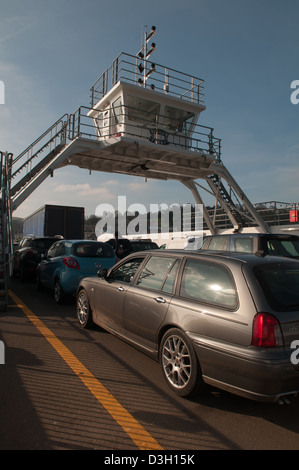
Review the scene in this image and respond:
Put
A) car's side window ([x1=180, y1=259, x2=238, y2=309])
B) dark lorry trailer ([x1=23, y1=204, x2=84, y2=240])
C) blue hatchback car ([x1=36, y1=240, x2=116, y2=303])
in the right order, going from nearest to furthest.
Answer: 1. car's side window ([x1=180, y1=259, x2=238, y2=309])
2. blue hatchback car ([x1=36, y1=240, x2=116, y2=303])
3. dark lorry trailer ([x1=23, y1=204, x2=84, y2=240])

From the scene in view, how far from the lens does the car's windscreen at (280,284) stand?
3.00 meters

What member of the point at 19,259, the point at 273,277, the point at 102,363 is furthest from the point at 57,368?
the point at 19,259

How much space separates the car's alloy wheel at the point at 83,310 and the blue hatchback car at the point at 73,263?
4.64 ft

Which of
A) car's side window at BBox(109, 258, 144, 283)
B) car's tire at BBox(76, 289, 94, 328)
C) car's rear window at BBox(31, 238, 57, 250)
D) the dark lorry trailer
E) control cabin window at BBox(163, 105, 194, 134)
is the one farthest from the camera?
control cabin window at BBox(163, 105, 194, 134)

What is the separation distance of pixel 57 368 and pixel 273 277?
266cm

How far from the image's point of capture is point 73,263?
7.48 metres

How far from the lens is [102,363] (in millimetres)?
4203

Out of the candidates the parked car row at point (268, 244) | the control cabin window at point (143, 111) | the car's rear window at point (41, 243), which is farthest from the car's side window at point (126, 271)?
the control cabin window at point (143, 111)

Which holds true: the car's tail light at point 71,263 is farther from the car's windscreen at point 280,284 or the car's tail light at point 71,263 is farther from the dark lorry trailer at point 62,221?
the dark lorry trailer at point 62,221

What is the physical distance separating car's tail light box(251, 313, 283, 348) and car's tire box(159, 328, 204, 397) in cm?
70

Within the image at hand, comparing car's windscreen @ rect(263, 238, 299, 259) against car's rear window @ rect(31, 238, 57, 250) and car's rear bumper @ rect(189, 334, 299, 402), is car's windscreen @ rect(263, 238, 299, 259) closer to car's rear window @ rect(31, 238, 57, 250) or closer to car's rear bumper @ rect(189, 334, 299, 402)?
car's rear bumper @ rect(189, 334, 299, 402)

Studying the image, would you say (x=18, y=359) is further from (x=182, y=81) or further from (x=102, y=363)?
(x=182, y=81)

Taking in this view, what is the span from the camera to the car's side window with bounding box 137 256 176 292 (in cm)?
409

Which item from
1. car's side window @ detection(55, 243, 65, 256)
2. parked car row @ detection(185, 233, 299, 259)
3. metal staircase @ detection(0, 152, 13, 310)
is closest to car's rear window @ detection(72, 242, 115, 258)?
car's side window @ detection(55, 243, 65, 256)
